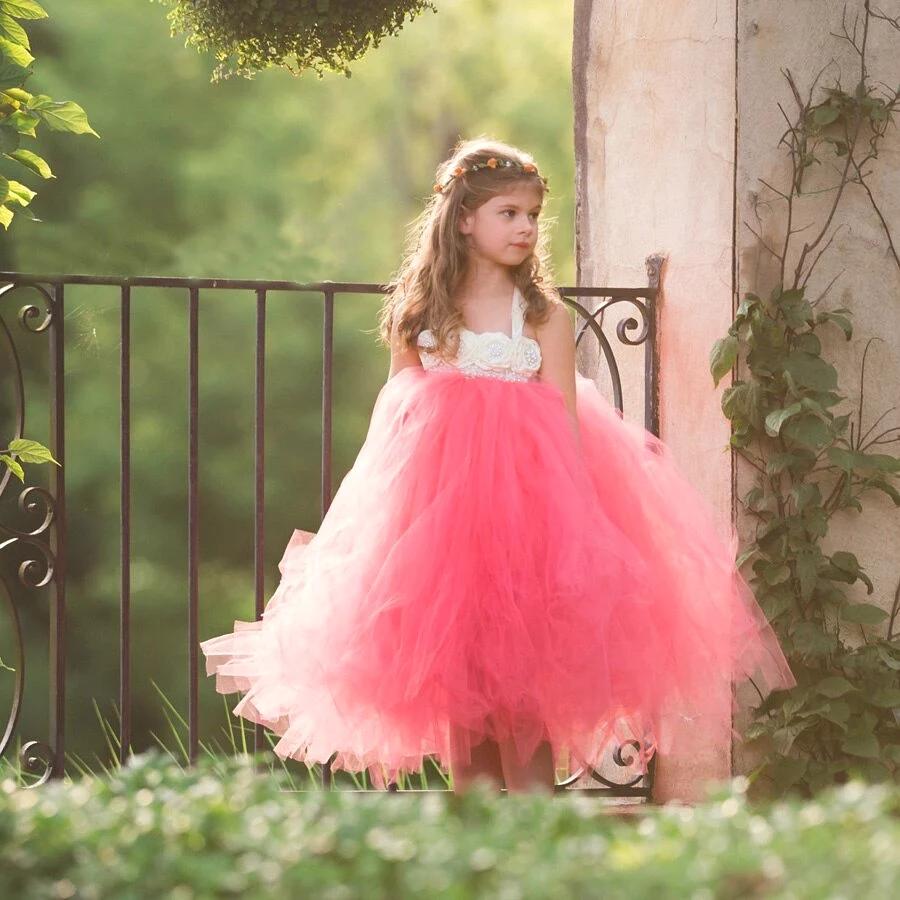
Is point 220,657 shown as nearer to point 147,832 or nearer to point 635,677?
point 635,677

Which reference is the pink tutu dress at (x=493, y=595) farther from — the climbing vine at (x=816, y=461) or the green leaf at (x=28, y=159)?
the green leaf at (x=28, y=159)

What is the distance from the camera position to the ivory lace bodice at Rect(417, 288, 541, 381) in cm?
277

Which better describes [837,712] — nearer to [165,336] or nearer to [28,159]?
[28,159]

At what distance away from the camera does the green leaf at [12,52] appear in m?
2.59

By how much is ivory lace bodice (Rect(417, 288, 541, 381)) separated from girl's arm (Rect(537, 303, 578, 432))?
2cm

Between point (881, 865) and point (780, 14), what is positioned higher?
point (780, 14)

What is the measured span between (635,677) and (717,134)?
1.27 meters

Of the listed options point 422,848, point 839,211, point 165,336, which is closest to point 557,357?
point 839,211

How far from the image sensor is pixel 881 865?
3.42 ft

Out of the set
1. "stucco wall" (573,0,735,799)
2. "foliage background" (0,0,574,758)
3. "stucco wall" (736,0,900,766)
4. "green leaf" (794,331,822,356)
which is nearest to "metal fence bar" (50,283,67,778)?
"stucco wall" (573,0,735,799)

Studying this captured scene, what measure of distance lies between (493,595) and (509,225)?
0.77 m

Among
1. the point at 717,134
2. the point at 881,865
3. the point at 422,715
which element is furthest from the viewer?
the point at 717,134

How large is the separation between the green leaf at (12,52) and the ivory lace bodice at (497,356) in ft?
3.02

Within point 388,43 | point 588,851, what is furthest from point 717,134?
point 388,43
